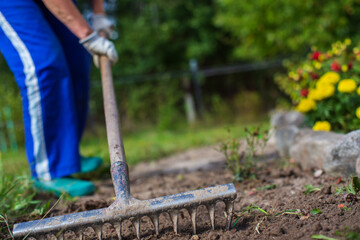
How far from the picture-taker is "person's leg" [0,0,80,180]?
6.23ft

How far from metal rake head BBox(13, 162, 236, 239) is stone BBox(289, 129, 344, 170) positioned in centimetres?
88

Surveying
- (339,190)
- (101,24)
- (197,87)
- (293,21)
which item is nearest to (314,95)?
(339,190)

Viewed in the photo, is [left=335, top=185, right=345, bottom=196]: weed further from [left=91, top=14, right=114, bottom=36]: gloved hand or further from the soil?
[left=91, top=14, right=114, bottom=36]: gloved hand

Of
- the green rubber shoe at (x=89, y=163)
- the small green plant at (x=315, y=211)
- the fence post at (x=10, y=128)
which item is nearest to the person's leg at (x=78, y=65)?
the green rubber shoe at (x=89, y=163)

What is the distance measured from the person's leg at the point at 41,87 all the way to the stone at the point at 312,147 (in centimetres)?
146

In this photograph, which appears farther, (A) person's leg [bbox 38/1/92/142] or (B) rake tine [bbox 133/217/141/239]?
(A) person's leg [bbox 38/1/92/142]

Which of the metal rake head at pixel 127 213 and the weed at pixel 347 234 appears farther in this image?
the metal rake head at pixel 127 213

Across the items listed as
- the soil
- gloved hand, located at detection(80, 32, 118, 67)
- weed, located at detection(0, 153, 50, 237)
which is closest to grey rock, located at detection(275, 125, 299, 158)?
the soil

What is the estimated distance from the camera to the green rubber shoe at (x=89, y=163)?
251cm

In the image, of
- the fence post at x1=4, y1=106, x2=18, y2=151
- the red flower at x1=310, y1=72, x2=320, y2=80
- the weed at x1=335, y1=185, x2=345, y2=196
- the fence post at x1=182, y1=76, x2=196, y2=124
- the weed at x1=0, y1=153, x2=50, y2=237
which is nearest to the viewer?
the weed at x1=335, y1=185, x2=345, y2=196

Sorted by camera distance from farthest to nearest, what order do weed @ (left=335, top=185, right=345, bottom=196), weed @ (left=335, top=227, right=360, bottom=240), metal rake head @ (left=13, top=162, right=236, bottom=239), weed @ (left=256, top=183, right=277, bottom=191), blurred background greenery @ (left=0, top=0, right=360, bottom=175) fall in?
blurred background greenery @ (left=0, top=0, right=360, bottom=175) → weed @ (left=256, top=183, right=277, bottom=191) → weed @ (left=335, top=185, right=345, bottom=196) → metal rake head @ (left=13, top=162, right=236, bottom=239) → weed @ (left=335, top=227, right=360, bottom=240)

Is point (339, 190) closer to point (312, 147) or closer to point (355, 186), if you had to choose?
point (355, 186)

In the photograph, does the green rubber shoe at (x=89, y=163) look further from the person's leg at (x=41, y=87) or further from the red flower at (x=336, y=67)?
the red flower at (x=336, y=67)

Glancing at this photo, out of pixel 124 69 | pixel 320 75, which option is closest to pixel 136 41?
pixel 124 69
